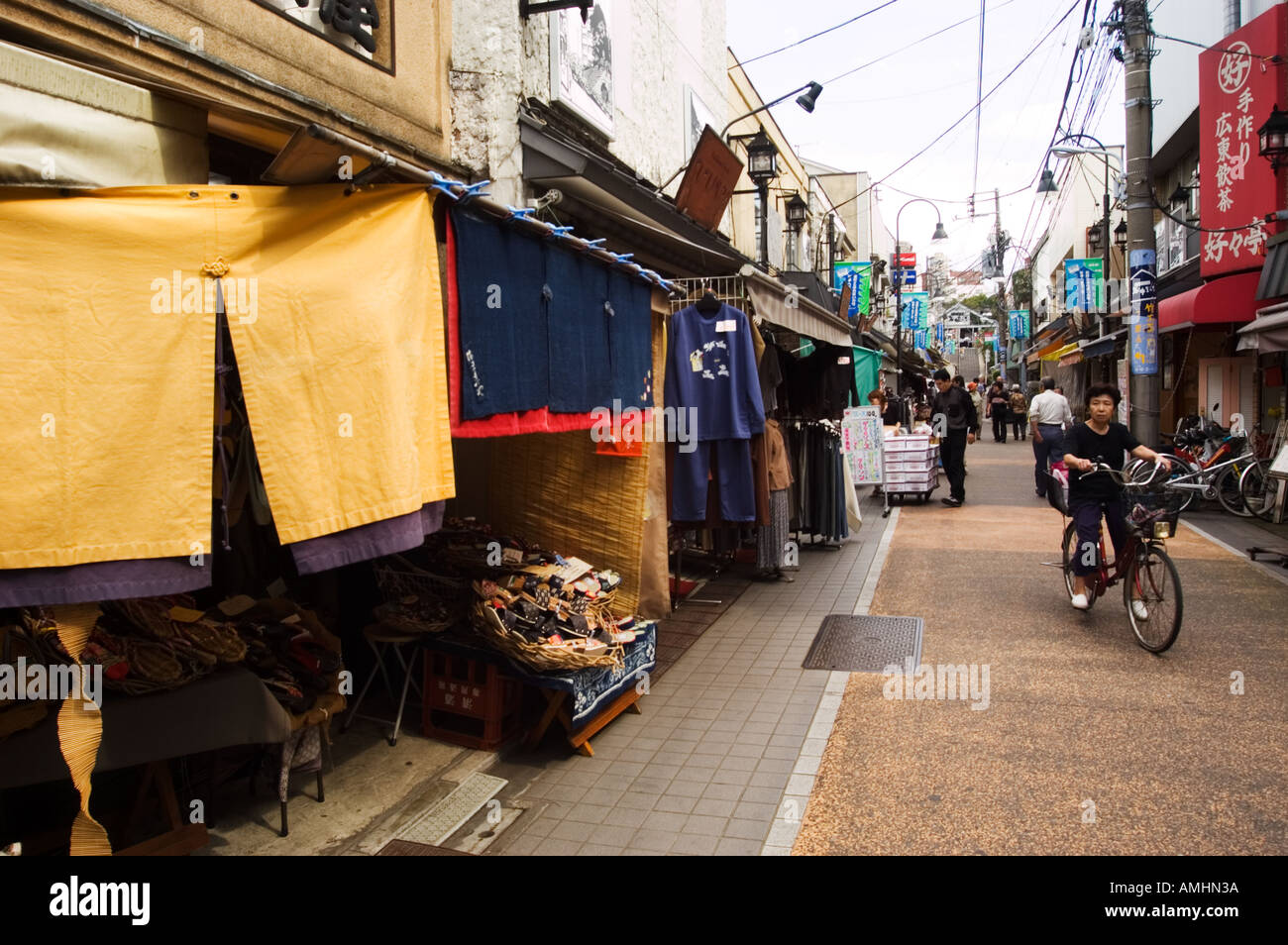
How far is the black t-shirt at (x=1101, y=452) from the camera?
761 centimetres

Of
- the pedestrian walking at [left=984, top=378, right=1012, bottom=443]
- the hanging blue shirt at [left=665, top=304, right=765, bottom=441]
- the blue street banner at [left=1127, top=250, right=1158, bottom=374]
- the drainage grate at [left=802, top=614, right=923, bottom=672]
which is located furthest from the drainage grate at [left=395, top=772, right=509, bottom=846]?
the pedestrian walking at [left=984, top=378, right=1012, bottom=443]

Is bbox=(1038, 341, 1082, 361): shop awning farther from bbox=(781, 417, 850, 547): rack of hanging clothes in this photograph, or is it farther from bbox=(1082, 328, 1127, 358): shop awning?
bbox=(781, 417, 850, 547): rack of hanging clothes

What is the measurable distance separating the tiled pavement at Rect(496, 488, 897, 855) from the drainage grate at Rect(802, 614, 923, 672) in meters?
0.18

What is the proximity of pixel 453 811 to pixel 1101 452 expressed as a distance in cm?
620

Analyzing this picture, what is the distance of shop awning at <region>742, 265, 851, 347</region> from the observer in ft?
25.6

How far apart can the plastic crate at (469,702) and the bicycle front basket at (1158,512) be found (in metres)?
5.26

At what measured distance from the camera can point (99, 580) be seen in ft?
9.41

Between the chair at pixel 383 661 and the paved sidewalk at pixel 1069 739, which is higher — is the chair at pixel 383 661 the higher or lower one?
the higher one

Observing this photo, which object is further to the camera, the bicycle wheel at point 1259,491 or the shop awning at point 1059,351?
the shop awning at point 1059,351

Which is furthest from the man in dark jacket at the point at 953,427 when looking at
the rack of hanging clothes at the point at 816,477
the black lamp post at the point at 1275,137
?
the black lamp post at the point at 1275,137

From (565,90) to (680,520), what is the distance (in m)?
4.52

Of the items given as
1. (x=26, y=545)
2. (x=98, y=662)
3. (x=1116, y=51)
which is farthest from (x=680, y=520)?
(x=1116, y=51)

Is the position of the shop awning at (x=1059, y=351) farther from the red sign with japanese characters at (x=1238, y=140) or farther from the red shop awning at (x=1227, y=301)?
the red sign with japanese characters at (x=1238, y=140)

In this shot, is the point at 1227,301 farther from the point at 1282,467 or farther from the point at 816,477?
the point at 816,477
